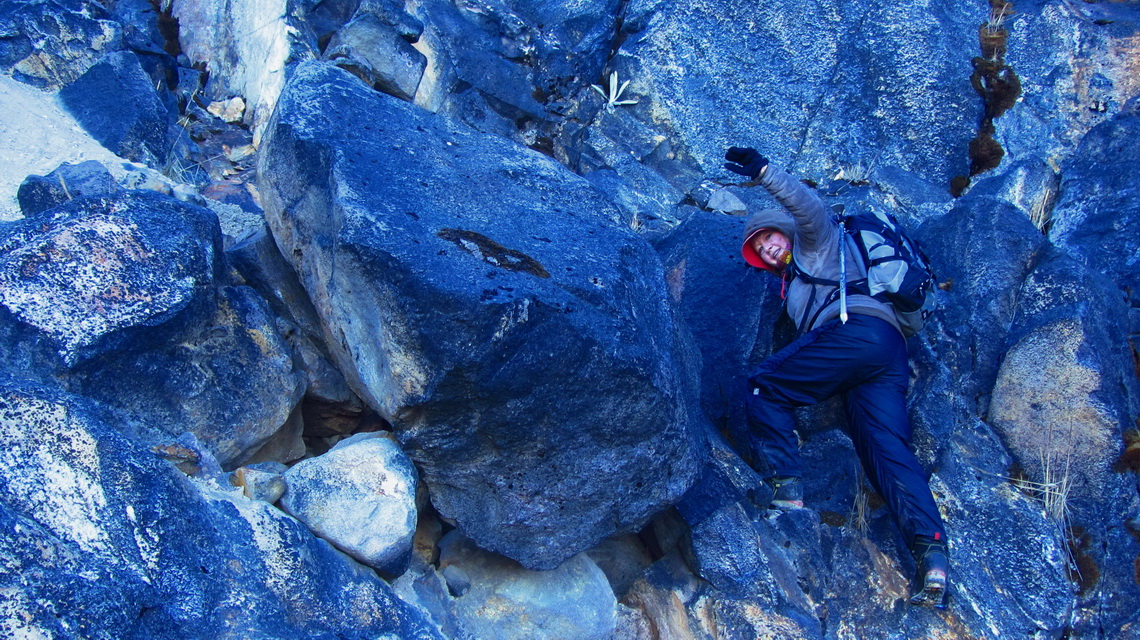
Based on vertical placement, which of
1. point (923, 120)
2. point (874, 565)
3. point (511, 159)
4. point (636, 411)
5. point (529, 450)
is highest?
point (923, 120)

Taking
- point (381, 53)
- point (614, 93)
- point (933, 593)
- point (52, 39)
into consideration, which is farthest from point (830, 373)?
point (52, 39)

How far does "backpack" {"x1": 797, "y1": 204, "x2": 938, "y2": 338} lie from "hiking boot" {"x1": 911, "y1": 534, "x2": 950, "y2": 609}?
1.69m

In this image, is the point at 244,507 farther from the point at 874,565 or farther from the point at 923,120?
the point at 923,120

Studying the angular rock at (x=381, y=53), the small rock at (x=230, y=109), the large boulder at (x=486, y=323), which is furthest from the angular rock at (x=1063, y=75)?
the small rock at (x=230, y=109)

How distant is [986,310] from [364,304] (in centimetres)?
516

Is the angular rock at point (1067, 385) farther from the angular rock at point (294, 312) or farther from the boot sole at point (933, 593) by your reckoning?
the angular rock at point (294, 312)

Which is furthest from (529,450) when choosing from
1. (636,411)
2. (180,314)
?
(180,314)

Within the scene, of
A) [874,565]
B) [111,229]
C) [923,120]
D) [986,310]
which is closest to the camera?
[111,229]

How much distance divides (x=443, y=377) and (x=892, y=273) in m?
3.59

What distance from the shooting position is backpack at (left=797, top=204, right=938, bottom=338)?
6191 mm

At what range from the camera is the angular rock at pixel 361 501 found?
15.4ft

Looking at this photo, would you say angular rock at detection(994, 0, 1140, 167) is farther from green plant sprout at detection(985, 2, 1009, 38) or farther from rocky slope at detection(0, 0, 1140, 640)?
rocky slope at detection(0, 0, 1140, 640)

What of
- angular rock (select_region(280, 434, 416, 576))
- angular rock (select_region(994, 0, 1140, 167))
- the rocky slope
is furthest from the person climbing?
angular rock (select_region(994, 0, 1140, 167))

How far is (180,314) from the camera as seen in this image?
4.92 metres
